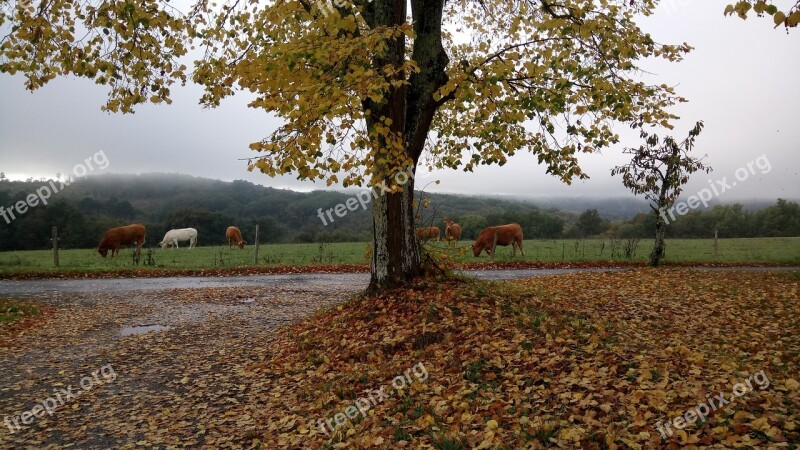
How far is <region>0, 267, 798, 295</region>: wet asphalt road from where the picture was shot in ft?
56.8

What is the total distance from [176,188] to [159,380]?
5120 inches

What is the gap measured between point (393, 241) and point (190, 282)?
12.9 m

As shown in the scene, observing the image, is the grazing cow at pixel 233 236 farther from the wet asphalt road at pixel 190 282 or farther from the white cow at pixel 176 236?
the wet asphalt road at pixel 190 282

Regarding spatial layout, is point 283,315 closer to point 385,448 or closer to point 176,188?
point 385,448

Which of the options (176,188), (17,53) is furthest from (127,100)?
(176,188)

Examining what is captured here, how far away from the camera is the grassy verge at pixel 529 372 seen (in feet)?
16.1

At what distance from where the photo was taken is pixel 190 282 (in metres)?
19.5

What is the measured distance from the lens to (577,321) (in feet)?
27.5

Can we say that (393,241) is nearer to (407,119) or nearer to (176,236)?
(407,119)
